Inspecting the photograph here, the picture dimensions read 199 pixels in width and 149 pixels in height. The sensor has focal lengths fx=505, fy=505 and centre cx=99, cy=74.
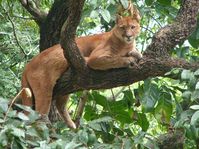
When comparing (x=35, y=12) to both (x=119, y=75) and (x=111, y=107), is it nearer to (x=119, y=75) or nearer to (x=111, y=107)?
(x=111, y=107)

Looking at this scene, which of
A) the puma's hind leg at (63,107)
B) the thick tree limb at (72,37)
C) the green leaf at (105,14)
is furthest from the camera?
the puma's hind leg at (63,107)

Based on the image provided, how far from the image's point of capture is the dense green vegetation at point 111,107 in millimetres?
2672

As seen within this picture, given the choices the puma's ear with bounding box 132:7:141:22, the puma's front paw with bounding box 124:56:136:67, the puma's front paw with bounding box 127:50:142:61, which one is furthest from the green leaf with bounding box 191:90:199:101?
the puma's ear with bounding box 132:7:141:22

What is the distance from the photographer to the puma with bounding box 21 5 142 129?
4.52m

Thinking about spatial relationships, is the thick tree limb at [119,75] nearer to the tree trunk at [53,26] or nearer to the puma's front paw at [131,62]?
the puma's front paw at [131,62]

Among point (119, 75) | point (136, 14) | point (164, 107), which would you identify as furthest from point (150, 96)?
point (136, 14)

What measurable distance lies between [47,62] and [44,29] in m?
0.40

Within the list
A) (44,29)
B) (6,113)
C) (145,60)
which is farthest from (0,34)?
(6,113)

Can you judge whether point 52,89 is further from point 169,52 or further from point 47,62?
point 169,52

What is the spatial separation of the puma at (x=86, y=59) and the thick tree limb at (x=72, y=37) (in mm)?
282

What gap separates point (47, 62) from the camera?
189 inches

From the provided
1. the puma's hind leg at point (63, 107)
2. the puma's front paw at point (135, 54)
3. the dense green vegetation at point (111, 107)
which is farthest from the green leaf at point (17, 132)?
the puma's hind leg at point (63, 107)

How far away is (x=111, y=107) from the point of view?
4742 millimetres

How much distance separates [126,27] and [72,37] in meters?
1.40
